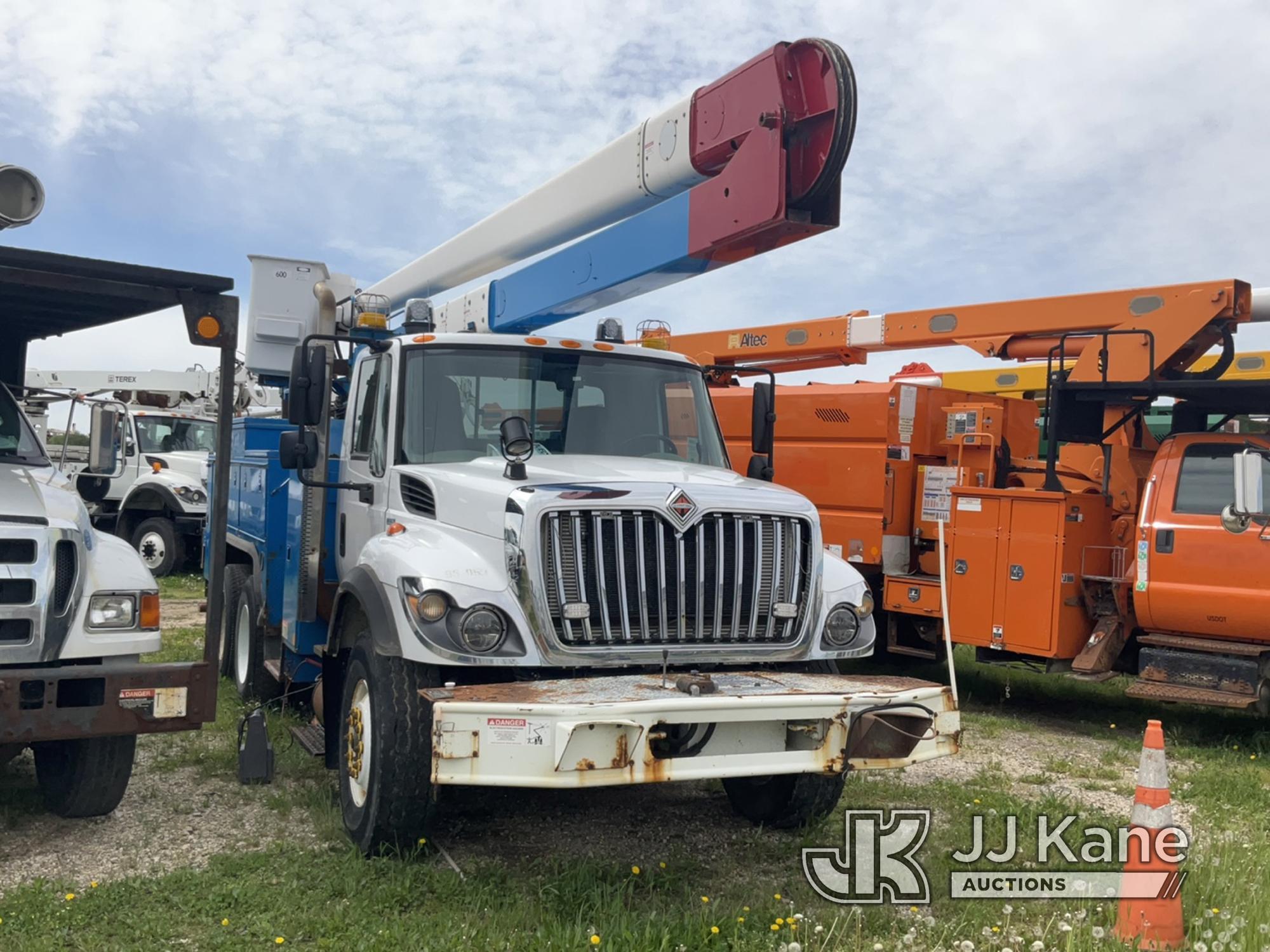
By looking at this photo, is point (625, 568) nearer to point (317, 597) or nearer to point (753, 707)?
point (753, 707)

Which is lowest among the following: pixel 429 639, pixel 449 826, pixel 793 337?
pixel 449 826

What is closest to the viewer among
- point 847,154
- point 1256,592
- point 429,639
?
point 429,639

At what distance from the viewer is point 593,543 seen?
14.9 ft

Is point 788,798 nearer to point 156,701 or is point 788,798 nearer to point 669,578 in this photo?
point 669,578

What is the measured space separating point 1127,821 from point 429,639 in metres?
3.86

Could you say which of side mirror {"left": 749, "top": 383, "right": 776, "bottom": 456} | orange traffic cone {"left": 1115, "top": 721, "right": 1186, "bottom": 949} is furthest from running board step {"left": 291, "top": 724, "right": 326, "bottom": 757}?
orange traffic cone {"left": 1115, "top": 721, "right": 1186, "bottom": 949}

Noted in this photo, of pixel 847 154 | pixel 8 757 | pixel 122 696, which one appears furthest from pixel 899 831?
pixel 8 757

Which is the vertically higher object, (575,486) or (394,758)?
(575,486)

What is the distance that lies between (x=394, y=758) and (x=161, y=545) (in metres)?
11.6

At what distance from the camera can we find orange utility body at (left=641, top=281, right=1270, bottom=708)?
773 centimetres

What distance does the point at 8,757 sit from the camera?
5438 mm

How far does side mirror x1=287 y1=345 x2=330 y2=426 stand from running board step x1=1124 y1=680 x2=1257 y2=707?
573cm

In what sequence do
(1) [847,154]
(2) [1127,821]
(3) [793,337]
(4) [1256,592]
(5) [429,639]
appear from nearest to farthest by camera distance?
(5) [429,639]
(1) [847,154]
(2) [1127,821]
(4) [1256,592]
(3) [793,337]

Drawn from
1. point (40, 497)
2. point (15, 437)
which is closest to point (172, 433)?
point (15, 437)
